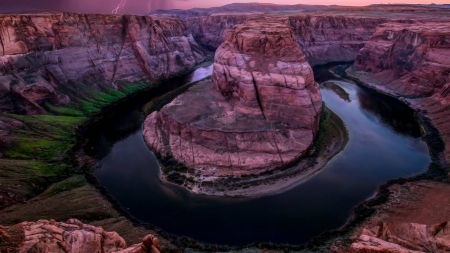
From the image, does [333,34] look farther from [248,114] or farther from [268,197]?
[268,197]

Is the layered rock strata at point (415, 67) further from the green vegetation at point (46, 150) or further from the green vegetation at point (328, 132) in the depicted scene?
the green vegetation at point (46, 150)

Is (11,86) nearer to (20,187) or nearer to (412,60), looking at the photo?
(20,187)

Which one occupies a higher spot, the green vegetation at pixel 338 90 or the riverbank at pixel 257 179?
the green vegetation at pixel 338 90

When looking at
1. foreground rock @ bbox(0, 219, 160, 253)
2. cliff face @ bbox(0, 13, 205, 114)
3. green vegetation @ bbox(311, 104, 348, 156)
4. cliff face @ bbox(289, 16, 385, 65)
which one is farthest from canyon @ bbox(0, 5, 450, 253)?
cliff face @ bbox(289, 16, 385, 65)

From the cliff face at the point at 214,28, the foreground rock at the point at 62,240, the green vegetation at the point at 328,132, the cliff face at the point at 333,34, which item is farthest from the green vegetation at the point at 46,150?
the cliff face at the point at 214,28

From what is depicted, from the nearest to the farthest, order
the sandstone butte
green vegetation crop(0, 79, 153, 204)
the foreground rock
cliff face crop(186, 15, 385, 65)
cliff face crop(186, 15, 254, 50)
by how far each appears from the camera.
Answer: the foreground rock → green vegetation crop(0, 79, 153, 204) → the sandstone butte → cliff face crop(186, 15, 385, 65) → cliff face crop(186, 15, 254, 50)

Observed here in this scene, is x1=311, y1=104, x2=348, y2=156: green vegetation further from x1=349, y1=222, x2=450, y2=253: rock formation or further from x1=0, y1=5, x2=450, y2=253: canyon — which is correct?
x1=349, y1=222, x2=450, y2=253: rock formation

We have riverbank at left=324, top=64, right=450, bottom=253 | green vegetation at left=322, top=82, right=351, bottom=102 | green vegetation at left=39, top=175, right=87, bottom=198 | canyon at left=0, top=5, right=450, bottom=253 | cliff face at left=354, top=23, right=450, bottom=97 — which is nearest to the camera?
riverbank at left=324, top=64, right=450, bottom=253

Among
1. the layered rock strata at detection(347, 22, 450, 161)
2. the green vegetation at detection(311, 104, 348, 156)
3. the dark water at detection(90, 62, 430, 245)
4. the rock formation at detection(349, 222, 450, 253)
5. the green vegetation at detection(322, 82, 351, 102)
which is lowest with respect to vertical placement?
the dark water at detection(90, 62, 430, 245)
